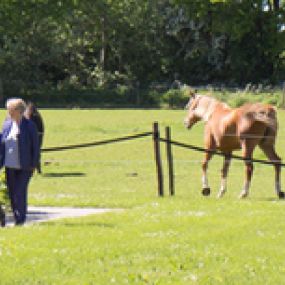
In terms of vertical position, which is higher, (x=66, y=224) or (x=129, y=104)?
(x=66, y=224)

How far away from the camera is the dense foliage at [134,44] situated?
73.2 meters

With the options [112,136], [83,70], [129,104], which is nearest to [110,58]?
[83,70]

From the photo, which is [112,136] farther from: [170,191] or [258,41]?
[258,41]

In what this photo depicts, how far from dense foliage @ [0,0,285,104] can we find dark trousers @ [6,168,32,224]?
57.3 meters

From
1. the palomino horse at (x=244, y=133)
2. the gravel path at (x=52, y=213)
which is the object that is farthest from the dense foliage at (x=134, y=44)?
the gravel path at (x=52, y=213)

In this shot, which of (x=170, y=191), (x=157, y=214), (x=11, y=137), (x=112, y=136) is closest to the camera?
(x=11, y=137)

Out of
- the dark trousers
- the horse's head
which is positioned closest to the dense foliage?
the horse's head

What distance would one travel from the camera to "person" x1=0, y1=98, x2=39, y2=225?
14.4m

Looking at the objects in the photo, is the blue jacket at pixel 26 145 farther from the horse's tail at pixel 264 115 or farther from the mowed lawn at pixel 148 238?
the horse's tail at pixel 264 115

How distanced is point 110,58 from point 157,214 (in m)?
62.4

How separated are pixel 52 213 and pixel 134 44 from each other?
60527 mm

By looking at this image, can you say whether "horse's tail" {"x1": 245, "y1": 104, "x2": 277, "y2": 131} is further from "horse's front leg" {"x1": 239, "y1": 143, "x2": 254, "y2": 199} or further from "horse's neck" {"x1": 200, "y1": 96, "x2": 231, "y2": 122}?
"horse's neck" {"x1": 200, "y1": 96, "x2": 231, "y2": 122}

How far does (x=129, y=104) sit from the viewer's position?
70875 millimetres

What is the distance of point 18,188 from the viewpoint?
47.6ft
